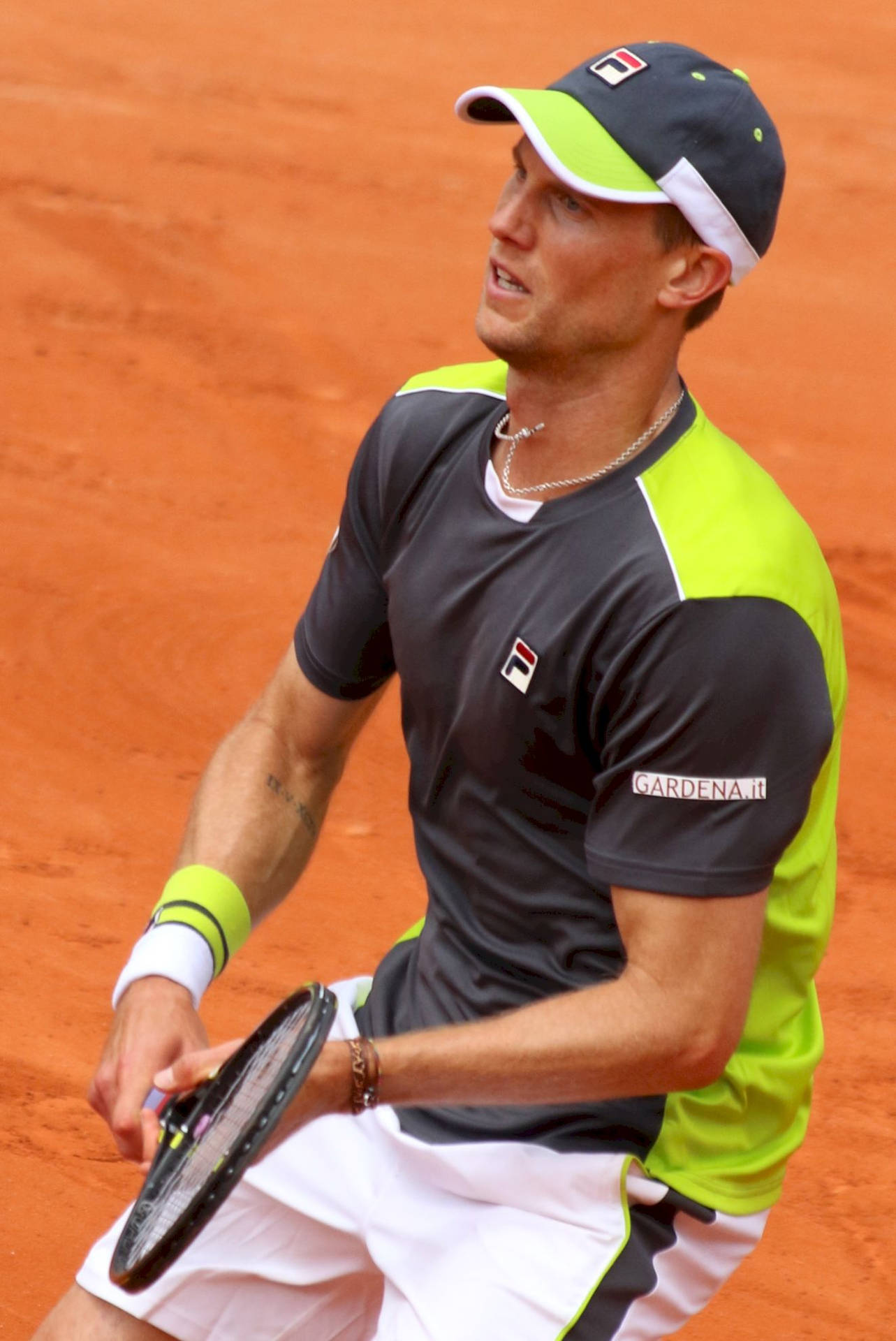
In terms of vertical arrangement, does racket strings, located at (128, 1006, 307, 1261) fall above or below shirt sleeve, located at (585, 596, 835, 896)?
below

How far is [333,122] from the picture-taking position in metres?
11.5

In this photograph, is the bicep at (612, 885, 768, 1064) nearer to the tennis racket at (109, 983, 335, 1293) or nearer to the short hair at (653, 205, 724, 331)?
the tennis racket at (109, 983, 335, 1293)

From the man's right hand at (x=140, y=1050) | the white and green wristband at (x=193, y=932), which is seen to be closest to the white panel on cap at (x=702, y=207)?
the white and green wristband at (x=193, y=932)

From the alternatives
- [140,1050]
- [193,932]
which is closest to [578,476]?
[193,932]

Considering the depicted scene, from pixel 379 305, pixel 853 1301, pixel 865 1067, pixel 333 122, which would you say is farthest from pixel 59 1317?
pixel 333 122

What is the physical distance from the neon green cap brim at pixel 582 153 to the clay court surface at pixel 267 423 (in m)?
2.86

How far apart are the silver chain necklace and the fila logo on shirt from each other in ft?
1.72

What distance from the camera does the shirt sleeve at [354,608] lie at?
3219 millimetres

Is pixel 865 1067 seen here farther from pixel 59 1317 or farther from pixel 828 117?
pixel 828 117

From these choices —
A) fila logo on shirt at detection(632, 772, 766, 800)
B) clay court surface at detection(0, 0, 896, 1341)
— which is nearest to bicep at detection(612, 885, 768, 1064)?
fila logo on shirt at detection(632, 772, 766, 800)

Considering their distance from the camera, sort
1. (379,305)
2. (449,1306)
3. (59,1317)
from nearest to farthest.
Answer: (449,1306), (59,1317), (379,305)

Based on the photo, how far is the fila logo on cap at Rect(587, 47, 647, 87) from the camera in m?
2.88

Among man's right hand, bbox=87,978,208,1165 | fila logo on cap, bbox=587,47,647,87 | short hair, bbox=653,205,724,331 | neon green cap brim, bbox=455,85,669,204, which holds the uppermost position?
fila logo on cap, bbox=587,47,647,87

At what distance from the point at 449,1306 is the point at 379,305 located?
294 inches
